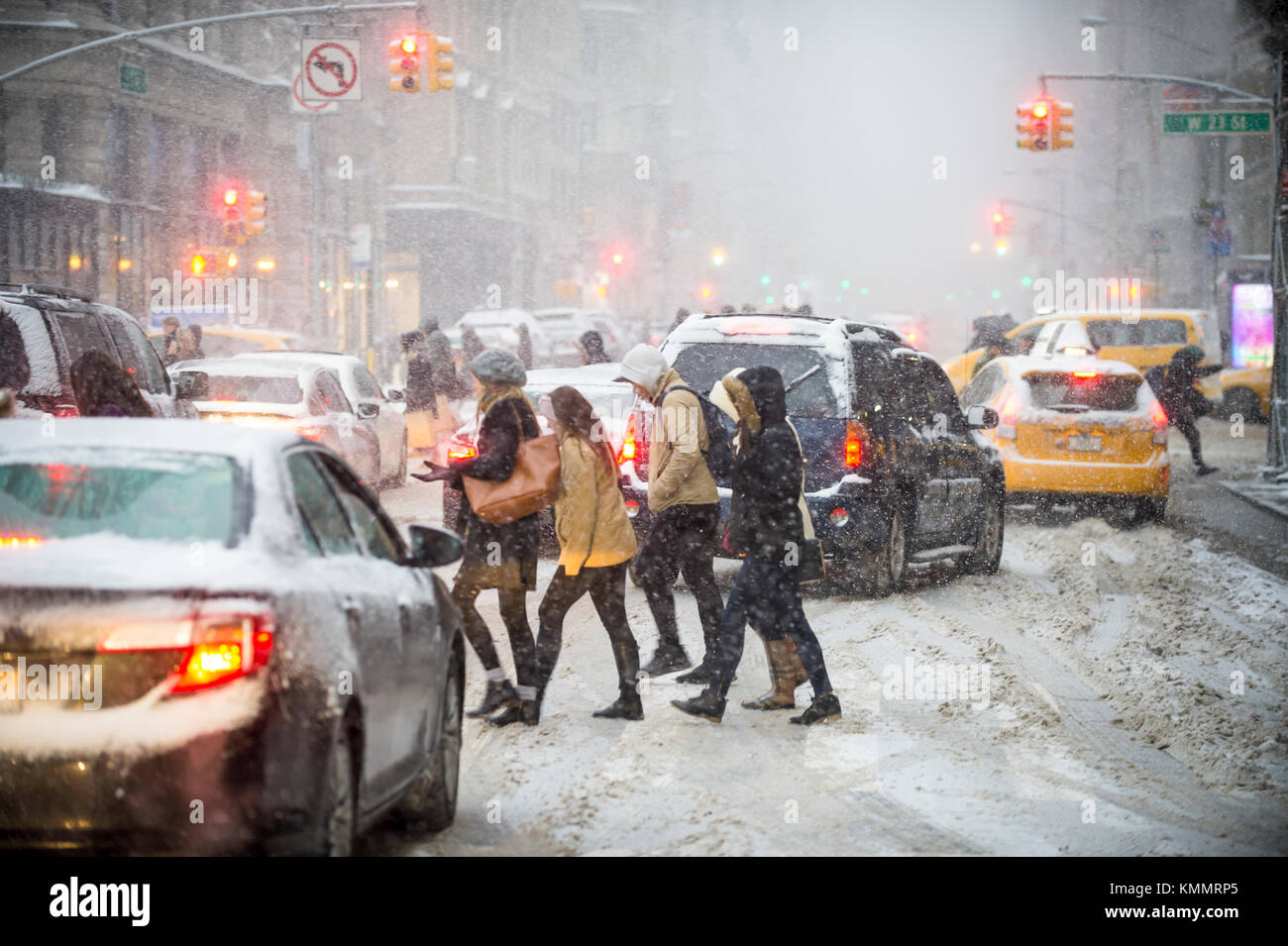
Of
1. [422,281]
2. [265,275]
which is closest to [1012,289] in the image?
[422,281]

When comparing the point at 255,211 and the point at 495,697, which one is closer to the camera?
the point at 495,697

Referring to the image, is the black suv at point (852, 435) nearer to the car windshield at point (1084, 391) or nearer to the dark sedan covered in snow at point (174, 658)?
the car windshield at point (1084, 391)

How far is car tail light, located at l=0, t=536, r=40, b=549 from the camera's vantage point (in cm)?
459

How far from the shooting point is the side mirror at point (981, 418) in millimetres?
13172

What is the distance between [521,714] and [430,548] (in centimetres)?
236

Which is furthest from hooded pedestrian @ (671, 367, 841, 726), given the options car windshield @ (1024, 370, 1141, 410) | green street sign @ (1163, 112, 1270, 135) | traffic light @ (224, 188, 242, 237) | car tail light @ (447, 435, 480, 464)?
traffic light @ (224, 188, 242, 237)

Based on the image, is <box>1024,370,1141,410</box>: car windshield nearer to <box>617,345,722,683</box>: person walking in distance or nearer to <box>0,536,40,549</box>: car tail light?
<box>617,345,722,683</box>: person walking in distance

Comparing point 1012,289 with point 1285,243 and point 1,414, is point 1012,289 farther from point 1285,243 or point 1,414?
point 1,414

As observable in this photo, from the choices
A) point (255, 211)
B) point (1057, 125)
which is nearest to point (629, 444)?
point (1057, 125)

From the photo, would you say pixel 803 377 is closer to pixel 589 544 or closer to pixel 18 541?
pixel 589 544

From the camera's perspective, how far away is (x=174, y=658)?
4.27 meters
